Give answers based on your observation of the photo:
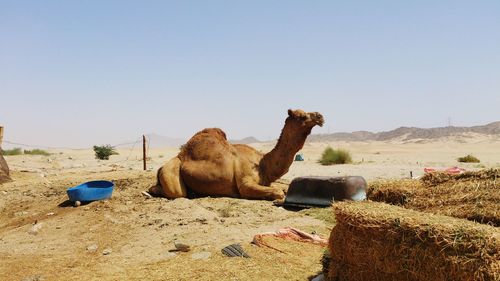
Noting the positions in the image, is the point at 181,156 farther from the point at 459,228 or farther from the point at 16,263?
the point at 459,228

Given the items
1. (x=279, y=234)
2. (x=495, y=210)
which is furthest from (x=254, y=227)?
(x=495, y=210)

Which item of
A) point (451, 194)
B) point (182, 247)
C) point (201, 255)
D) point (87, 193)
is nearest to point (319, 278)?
point (451, 194)

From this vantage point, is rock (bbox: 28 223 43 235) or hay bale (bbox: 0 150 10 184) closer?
rock (bbox: 28 223 43 235)

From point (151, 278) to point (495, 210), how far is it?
3940 mm

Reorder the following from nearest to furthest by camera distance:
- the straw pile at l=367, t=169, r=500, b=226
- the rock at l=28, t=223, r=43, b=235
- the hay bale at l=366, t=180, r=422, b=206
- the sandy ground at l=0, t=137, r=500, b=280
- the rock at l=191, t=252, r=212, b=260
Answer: the straw pile at l=367, t=169, r=500, b=226 < the hay bale at l=366, t=180, r=422, b=206 < the sandy ground at l=0, t=137, r=500, b=280 < the rock at l=191, t=252, r=212, b=260 < the rock at l=28, t=223, r=43, b=235

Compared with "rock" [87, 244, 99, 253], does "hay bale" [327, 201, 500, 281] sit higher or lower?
higher

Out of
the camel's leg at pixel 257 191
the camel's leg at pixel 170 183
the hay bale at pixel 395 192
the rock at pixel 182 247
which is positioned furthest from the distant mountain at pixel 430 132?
the rock at pixel 182 247

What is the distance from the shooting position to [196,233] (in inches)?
309

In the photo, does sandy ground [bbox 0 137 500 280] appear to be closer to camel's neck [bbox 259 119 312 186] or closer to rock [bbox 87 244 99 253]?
rock [bbox 87 244 99 253]

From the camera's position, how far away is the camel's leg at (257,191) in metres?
10.8

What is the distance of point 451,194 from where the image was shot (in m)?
5.29

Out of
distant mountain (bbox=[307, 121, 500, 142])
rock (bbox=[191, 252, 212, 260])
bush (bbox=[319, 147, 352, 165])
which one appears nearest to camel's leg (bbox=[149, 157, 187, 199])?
rock (bbox=[191, 252, 212, 260])

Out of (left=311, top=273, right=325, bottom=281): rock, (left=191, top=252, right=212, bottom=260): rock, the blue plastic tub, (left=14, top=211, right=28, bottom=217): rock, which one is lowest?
(left=14, top=211, right=28, bottom=217): rock

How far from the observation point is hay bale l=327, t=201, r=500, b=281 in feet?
12.2
